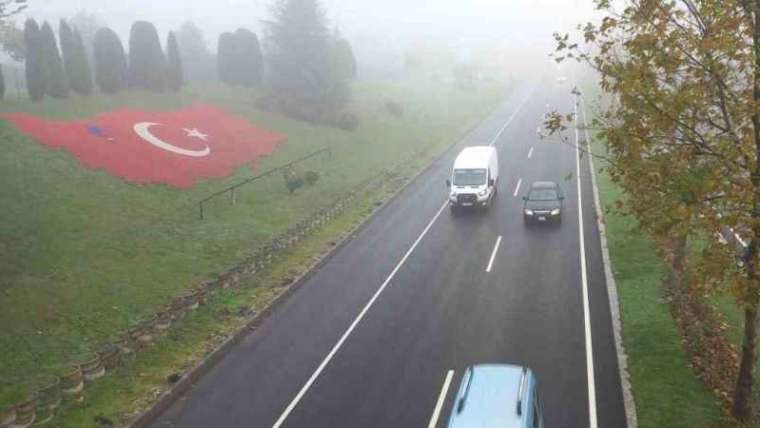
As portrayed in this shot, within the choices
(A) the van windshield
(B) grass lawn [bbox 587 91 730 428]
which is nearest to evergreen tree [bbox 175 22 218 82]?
(A) the van windshield

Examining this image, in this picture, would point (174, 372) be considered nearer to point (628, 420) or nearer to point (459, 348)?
point (459, 348)

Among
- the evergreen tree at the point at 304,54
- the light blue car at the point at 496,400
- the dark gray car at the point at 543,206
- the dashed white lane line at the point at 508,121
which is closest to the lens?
the light blue car at the point at 496,400

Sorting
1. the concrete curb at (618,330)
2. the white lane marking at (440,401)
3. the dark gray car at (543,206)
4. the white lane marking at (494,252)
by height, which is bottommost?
the white lane marking at (440,401)

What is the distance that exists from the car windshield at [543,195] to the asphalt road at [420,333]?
1.24 meters

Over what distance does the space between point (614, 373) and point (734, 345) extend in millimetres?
3643

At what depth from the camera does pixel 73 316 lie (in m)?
18.7

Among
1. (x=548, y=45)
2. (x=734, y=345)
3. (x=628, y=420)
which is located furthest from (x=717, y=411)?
(x=548, y=45)

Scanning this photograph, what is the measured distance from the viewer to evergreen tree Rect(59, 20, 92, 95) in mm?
40969

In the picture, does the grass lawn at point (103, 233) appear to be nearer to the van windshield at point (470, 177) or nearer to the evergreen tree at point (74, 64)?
the evergreen tree at point (74, 64)

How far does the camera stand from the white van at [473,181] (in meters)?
30.7

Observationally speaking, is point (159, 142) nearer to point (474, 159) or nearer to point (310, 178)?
point (310, 178)

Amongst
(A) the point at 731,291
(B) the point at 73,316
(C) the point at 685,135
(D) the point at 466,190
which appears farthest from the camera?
(D) the point at 466,190

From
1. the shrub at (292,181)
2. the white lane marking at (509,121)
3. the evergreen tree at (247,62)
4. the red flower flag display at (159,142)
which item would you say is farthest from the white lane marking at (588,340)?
the evergreen tree at (247,62)

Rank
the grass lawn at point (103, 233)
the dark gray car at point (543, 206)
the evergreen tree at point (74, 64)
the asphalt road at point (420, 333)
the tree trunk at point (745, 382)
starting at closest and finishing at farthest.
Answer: the tree trunk at point (745, 382)
the asphalt road at point (420, 333)
the grass lawn at point (103, 233)
the dark gray car at point (543, 206)
the evergreen tree at point (74, 64)
